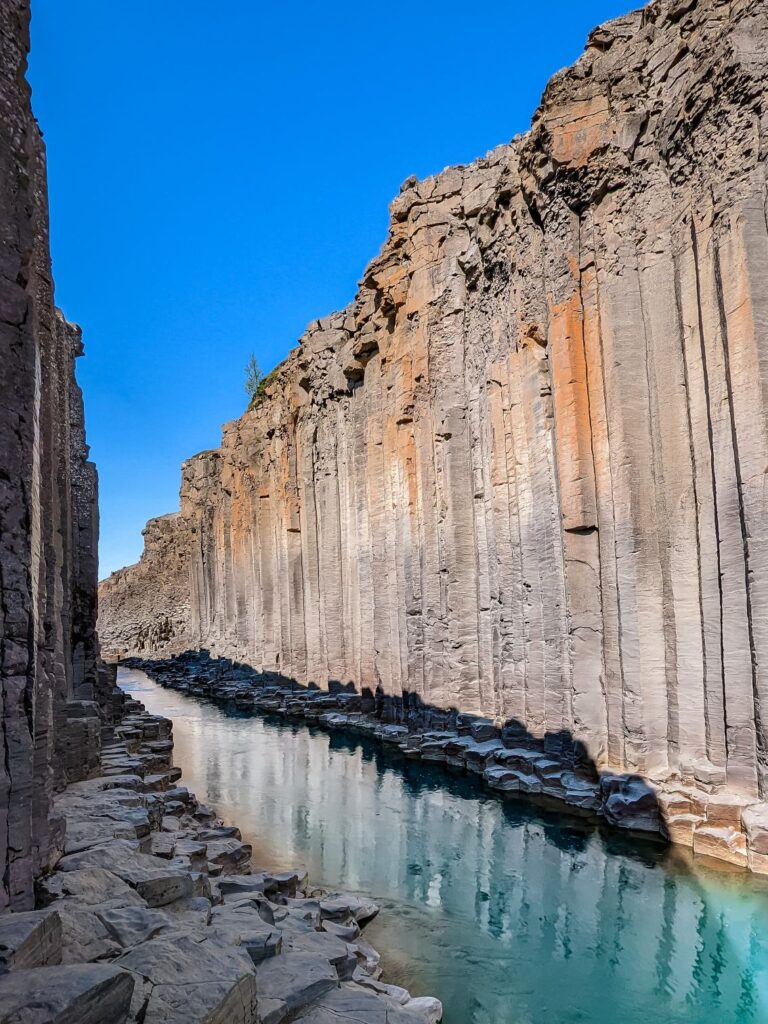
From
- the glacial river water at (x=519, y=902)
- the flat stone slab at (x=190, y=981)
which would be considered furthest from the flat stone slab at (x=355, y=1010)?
the glacial river water at (x=519, y=902)

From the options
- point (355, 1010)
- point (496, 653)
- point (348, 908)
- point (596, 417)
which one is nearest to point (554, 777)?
point (496, 653)

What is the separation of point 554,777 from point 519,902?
3894 millimetres

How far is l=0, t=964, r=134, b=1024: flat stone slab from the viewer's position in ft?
10.1

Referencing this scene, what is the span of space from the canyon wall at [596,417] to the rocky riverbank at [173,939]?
5.36 metres

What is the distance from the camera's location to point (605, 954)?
658 centimetres

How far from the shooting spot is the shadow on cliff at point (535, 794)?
31.0 ft

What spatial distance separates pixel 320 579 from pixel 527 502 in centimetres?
1301

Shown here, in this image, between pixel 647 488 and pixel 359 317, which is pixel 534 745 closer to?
pixel 647 488

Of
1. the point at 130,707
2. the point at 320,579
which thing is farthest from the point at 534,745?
the point at 320,579

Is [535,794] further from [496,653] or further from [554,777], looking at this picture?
[496,653]

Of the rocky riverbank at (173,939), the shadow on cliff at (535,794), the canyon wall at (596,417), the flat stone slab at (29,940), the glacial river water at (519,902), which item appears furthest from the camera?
the shadow on cliff at (535,794)

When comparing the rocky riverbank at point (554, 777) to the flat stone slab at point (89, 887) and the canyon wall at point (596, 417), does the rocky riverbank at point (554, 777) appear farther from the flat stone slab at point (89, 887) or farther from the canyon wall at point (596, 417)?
the flat stone slab at point (89, 887)

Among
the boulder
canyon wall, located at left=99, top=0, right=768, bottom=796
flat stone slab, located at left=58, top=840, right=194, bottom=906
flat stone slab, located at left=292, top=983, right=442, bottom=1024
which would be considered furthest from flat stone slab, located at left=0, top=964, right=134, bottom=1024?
canyon wall, located at left=99, top=0, right=768, bottom=796

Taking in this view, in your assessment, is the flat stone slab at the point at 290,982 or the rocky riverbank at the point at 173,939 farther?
the flat stone slab at the point at 290,982
